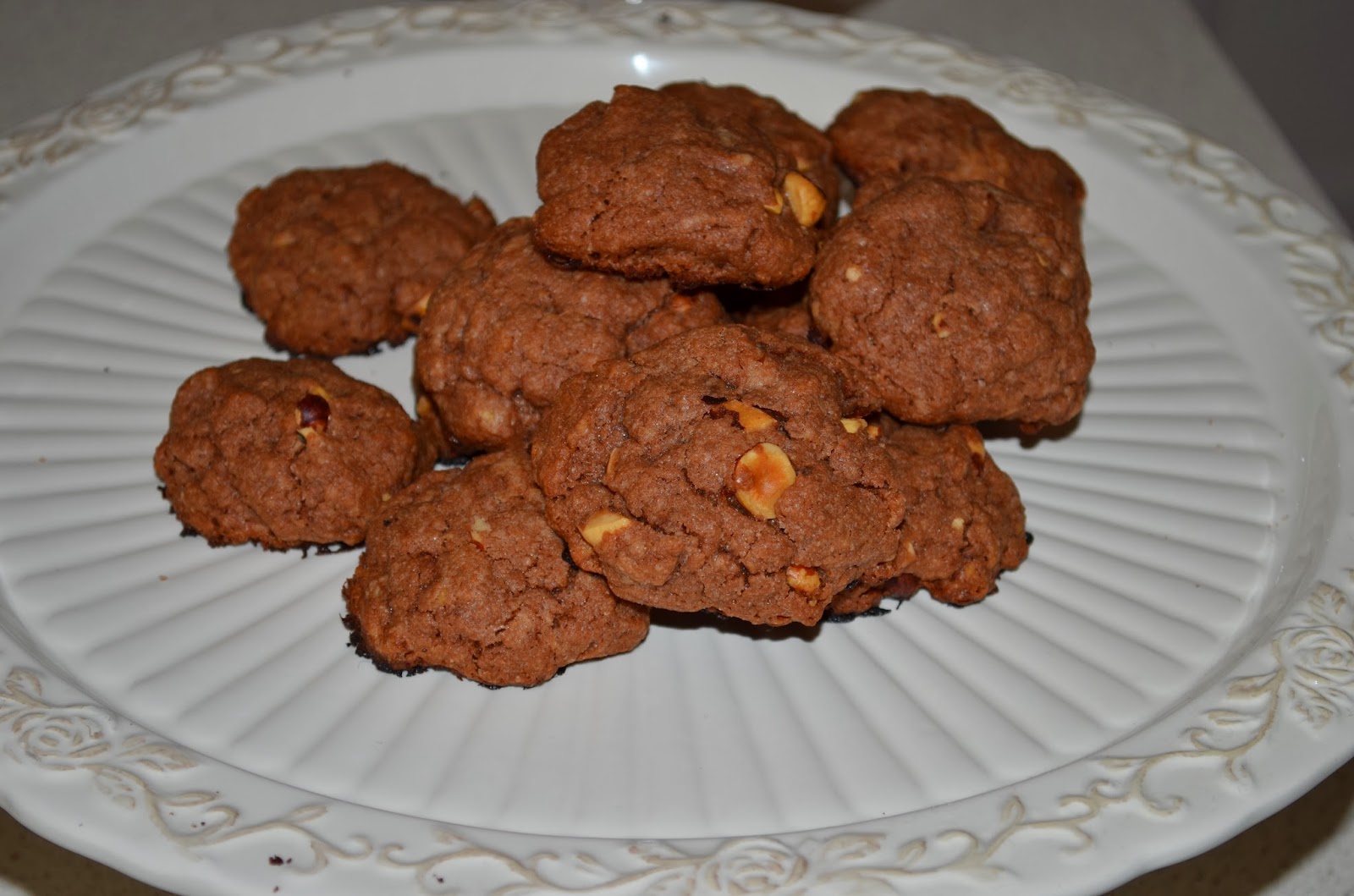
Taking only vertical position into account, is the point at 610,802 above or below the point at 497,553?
below

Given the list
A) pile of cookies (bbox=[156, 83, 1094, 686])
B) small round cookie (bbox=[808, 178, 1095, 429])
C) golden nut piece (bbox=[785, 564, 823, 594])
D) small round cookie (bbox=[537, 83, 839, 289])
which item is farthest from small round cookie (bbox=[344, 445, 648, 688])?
small round cookie (bbox=[808, 178, 1095, 429])

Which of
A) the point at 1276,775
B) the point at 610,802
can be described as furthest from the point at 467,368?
the point at 1276,775

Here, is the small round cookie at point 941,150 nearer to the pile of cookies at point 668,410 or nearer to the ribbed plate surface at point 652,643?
the pile of cookies at point 668,410

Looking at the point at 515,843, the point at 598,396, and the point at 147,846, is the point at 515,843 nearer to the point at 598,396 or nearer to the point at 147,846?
the point at 147,846

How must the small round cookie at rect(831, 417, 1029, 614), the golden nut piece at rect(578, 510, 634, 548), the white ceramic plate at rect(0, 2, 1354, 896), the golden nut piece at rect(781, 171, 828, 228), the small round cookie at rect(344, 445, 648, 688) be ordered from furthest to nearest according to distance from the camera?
the golden nut piece at rect(781, 171, 828, 228) → the small round cookie at rect(831, 417, 1029, 614) → the small round cookie at rect(344, 445, 648, 688) → the golden nut piece at rect(578, 510, 634, 548) → the white ceramic plate at rect(0, 2, 1354, 896)

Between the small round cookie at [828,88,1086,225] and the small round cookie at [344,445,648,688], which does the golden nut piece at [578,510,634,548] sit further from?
the small round cookie at [828,88,1086,225]

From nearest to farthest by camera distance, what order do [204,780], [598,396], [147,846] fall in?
1. [147,846]
2. [204,780]
3. [598,396]

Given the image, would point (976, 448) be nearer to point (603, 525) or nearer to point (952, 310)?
point (952, 310)

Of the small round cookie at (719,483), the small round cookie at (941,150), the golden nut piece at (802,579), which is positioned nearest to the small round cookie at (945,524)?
the small round cookie at (719,483)
